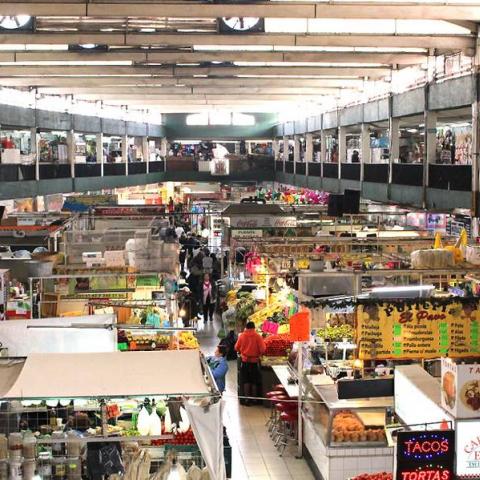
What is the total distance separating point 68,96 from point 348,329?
831 inches

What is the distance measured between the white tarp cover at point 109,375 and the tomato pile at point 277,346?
7797mm

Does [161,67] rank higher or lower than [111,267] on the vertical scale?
higher

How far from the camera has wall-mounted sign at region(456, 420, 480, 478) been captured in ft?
27.8

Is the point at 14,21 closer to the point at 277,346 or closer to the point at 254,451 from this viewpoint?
the point at 277,346

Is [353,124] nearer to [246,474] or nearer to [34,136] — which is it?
[34,136]

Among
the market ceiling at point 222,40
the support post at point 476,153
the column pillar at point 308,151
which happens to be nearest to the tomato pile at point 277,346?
the support post at point 476,153

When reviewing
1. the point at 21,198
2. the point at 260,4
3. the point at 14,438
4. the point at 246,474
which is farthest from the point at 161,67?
the point at 14,438

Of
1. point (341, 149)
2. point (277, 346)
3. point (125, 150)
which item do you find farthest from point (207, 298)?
point (125, 150)

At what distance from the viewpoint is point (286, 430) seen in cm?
1401

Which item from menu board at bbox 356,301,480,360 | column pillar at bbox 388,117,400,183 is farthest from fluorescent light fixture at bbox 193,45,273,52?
menu board at bbox 356,301,480,360

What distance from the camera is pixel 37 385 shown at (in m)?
7.60

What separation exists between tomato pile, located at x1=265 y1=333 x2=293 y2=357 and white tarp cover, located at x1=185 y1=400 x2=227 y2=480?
29.0 feet

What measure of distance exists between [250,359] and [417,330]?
516cm

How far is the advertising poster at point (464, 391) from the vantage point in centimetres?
888
